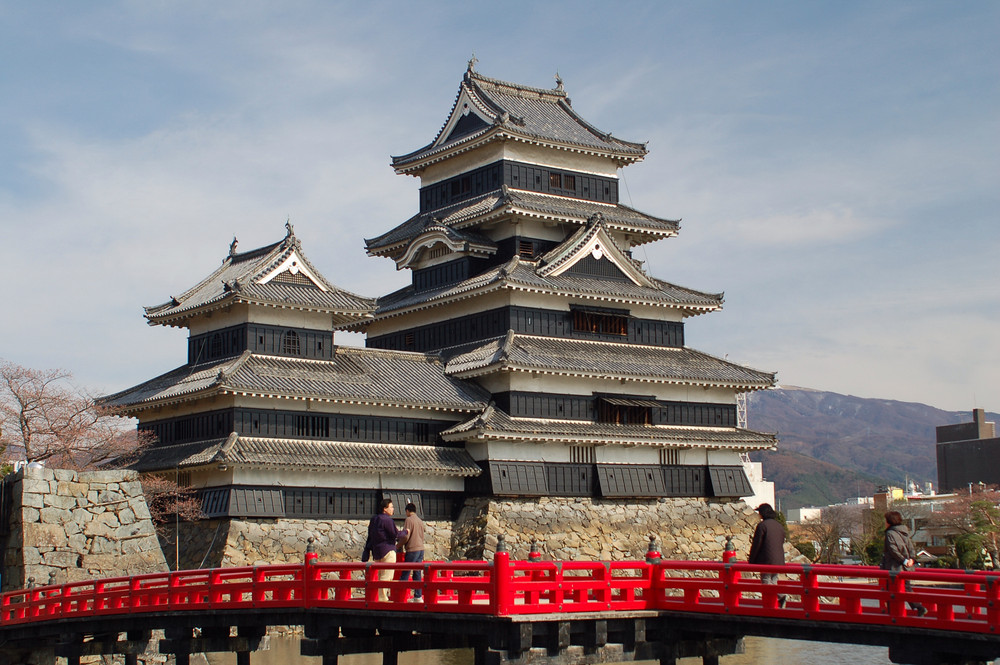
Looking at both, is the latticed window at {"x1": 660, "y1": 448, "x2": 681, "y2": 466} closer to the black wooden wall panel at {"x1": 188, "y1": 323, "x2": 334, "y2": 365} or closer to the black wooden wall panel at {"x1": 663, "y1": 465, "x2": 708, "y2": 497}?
the black wooden wall panel at {"x1": 663, "y1": 465, "x2": 708, "y2": 497}

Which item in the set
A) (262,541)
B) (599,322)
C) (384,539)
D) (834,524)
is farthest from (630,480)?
(834,524)

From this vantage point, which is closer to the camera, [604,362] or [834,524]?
[604,362]

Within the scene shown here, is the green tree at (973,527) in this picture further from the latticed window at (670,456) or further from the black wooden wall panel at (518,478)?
the black wooden wall panel at (518,478)

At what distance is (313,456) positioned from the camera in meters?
41.6

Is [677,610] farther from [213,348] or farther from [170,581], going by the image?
[213,348]

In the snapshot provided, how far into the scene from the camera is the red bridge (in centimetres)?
1766

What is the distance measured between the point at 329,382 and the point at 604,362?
11447mm

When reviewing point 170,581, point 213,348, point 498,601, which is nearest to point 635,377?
point 213,348

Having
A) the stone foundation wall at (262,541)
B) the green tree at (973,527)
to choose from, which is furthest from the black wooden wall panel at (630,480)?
the green tree at (973,527)

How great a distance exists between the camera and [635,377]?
48031mm

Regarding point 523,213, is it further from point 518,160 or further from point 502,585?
point 502,585

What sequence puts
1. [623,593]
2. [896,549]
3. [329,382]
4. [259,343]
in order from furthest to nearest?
1. [259,343]
2. [329,382]
3. [623,593]
4. [896,549]

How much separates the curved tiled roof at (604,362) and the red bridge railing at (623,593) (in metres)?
21.3

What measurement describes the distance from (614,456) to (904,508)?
4771 cm
